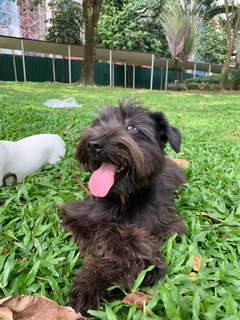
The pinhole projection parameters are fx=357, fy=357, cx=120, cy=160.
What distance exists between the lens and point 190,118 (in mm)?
9047

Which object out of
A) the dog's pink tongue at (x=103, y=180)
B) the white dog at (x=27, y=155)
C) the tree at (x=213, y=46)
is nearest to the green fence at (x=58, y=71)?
the tree at (x=213, y=46)

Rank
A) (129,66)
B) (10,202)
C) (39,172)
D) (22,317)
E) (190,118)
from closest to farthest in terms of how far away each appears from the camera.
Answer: (22,317) → (10,202) → (39,172) → (190,118) → (129,66)

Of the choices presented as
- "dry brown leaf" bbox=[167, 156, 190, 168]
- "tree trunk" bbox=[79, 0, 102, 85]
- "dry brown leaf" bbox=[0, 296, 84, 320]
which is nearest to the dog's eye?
"dry brown leaf" bbox=[0, 296, 84, 320]

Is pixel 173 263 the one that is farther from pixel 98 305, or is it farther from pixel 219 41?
pixel 219 41

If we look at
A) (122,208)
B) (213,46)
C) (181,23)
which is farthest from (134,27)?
(122,208)

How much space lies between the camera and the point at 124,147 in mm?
2449

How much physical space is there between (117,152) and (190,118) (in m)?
6.92

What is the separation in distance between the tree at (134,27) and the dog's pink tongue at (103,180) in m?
31.3

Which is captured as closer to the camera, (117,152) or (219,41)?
(117,152)

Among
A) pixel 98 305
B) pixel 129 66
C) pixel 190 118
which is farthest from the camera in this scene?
pixel 129 66

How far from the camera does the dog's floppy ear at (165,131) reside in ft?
9.52

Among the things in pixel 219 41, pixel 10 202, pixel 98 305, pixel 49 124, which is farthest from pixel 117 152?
pixel 219 41

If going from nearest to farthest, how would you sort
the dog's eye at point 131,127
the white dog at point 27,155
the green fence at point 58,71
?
the dog's eye at point 131,127 < the white dog at point 27,155 < the green fence at point 58,71

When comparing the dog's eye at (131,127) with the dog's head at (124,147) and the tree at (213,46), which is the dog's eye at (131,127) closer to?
the dog's head at (124,147)
